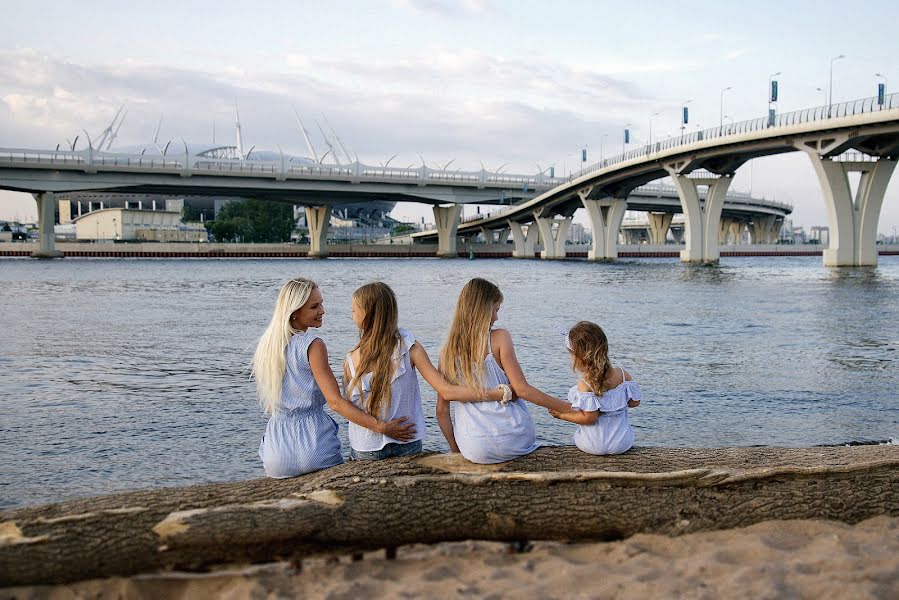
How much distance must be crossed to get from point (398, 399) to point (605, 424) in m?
1.47

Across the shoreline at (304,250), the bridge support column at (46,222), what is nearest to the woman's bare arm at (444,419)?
the bridge support column at (46,222)

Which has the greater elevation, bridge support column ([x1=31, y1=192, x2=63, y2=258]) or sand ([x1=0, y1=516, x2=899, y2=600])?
bridge support column ([x1=31, y1=192, x2=63, y2=258])

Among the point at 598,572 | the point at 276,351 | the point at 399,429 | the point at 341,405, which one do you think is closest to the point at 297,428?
the point at 341,405

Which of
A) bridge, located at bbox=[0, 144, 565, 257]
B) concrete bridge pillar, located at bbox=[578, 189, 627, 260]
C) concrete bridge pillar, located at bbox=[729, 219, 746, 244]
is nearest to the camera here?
bridge, located at bbox=[0, 144, 565, 257]

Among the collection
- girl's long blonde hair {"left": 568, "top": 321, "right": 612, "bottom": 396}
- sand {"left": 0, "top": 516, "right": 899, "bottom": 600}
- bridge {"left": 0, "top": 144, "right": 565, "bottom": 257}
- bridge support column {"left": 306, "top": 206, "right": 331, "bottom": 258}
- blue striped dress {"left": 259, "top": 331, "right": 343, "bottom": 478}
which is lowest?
sand {"left": 0, "top": 516, "right": 899, "bottom": 600}

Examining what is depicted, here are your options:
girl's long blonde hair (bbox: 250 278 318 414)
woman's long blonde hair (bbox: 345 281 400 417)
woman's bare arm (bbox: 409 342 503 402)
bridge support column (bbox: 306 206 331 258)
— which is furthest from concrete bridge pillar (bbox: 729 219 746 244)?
girl's long blonde hair (bbox: 250 278 318 414)

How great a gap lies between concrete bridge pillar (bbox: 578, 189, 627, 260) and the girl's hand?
8631 centimetres

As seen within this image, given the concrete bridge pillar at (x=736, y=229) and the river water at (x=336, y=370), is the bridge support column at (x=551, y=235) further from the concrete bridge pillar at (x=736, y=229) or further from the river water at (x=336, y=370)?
the river water at (x=336, y=370)

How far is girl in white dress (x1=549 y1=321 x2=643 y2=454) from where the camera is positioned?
577cm

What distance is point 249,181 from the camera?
302 feet

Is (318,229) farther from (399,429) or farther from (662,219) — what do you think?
(399,429)

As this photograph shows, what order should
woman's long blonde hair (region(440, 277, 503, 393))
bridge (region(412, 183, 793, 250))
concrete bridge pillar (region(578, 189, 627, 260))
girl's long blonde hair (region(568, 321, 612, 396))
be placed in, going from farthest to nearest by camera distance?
bridge (region(412, 183, 793, 250)), concrete bridge pillar (region(578, 189, 627, 260)), girl's long blonde hair (region(568, 321, 612, 396)), woman's long blonde hair (region(440, 277, 503, 393))

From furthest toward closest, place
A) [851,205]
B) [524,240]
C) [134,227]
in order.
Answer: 1. [134,227]
2. [524,240]
3. [851,205]

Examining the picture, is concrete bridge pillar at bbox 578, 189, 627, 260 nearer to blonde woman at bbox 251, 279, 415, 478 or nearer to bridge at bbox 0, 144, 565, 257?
bridge at bbox 0, 144, 565, 257
